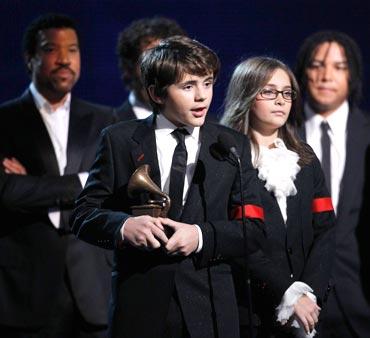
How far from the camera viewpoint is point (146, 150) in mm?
3309

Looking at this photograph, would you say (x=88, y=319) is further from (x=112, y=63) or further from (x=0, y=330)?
(x=112, y=63)

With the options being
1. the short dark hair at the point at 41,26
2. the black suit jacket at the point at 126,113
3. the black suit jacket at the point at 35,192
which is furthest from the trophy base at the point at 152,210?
the short dark hair at the point at 41,26

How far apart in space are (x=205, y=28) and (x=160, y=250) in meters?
2.55

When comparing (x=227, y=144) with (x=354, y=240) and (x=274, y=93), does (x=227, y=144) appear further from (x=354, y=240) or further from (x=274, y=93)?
(x=354, y=240)

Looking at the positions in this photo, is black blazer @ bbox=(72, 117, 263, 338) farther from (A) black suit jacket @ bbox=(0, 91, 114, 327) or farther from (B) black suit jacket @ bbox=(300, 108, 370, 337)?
(B) black suit jacket @ bbox=(300, 108, 370, 337)

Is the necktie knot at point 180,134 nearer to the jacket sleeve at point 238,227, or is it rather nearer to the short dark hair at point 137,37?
the jacket sleeve at point 238,227

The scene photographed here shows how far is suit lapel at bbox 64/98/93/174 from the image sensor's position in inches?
185

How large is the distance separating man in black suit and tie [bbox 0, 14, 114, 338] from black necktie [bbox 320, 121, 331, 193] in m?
1.09

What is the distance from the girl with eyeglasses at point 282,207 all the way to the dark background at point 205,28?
4.76ft

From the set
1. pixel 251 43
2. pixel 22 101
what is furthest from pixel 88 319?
pixel 251 43

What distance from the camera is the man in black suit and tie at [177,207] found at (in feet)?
10.5

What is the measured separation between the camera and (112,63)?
222 inches

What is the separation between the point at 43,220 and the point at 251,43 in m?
1.65

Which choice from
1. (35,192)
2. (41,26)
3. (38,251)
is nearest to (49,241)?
(38,251)
